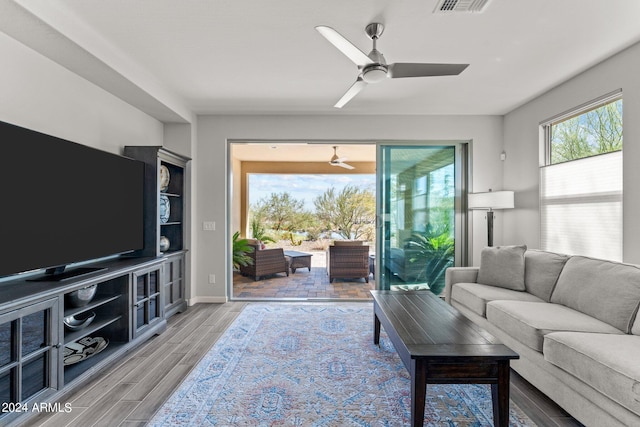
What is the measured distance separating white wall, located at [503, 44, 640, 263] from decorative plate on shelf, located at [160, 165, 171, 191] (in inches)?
172

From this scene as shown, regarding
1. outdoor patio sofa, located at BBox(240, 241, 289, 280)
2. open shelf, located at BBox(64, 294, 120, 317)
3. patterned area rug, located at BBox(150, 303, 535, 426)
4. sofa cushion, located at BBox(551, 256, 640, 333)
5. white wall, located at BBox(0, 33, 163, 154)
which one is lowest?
patterned area rug, located at BBox(150, 303, 535, 426)

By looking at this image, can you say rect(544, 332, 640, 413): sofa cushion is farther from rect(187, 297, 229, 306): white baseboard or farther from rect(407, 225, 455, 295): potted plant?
rect(187, 297, 229, 306): white baseboard

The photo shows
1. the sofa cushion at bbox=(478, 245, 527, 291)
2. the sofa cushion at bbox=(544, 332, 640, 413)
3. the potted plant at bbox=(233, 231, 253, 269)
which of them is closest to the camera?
the sofa cushion at bbox=(544, 332, 640, 413)

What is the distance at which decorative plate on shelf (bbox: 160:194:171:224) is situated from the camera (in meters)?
3.52

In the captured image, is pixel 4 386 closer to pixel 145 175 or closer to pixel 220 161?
pixel 145 175

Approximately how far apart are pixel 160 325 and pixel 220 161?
7.24 ft

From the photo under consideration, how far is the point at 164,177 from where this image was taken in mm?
3596

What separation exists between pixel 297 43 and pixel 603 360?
2843 millimetres

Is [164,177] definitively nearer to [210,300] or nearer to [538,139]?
[210,300]

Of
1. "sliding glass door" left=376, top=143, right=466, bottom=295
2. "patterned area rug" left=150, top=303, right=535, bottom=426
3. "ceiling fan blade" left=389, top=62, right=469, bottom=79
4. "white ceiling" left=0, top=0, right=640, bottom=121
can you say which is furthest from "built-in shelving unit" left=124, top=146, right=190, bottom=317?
"sliding glass door" left=376, top=143, right=466, bottom=295

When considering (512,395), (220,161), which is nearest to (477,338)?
(512,395)

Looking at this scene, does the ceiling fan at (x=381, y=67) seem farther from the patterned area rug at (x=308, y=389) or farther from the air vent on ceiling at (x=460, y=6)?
the patterned area rug at (x=308, y=389)

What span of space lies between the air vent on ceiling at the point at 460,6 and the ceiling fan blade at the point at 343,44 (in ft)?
1.80

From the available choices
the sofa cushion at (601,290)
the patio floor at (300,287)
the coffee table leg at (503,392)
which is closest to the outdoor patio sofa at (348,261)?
the patio floor at (300,287)
